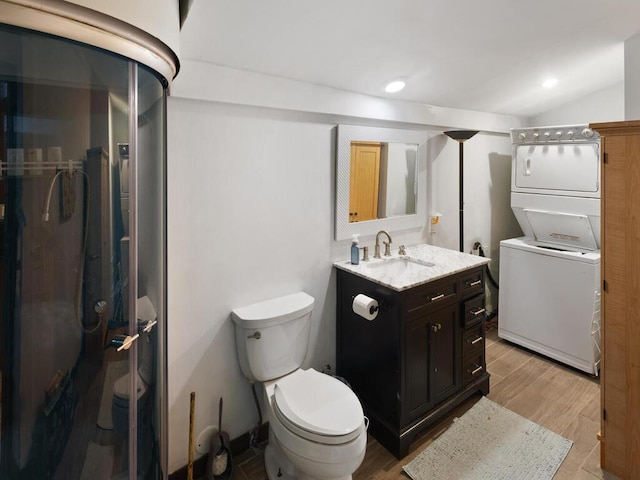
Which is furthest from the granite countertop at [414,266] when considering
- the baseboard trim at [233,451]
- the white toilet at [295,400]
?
the baseboard trim at [233,451]

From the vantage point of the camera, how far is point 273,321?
72.4 inches

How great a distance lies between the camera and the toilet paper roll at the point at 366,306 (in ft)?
6.47

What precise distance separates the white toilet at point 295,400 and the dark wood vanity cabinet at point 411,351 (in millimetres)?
377

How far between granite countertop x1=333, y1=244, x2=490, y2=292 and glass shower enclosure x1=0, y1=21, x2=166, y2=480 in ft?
4.18

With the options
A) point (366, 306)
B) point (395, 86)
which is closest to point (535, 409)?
point (366, 306)

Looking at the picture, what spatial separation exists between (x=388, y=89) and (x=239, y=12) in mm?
1154

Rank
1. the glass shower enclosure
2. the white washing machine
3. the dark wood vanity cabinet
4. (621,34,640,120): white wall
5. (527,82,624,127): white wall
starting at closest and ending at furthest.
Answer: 1. the glass shower enclosure
2. the dark wood vanity cabinet
3. (621,34,640,120): white wall
4. the white washing machine
5. (527,82,624,127): white wall

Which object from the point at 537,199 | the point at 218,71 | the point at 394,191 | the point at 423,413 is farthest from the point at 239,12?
the point at 537,199

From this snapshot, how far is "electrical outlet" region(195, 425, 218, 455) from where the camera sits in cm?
187

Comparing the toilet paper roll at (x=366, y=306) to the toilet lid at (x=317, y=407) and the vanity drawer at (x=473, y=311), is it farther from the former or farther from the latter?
the vanity drawer at (x=473, y=311)

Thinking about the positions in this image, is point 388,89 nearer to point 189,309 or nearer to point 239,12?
point 239,12

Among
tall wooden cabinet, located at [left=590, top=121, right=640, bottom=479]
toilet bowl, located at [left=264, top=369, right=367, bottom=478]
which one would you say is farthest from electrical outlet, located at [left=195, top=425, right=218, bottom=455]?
tall wooden cabinet, located at [left=590, top=121, right=640, bottom=479]

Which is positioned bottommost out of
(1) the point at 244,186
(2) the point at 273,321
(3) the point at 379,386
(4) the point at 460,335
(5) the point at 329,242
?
(3) the point at 379,386

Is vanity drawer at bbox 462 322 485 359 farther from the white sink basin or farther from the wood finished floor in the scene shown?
the white sink basin
